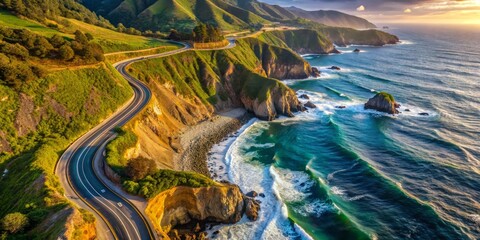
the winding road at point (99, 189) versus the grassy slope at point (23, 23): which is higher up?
the grassy slope at point (23, 23)

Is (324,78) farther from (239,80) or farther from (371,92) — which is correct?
(239,80)

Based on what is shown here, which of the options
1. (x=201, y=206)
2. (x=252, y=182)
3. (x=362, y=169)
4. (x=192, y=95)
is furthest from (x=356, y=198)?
(x=192, y=95)

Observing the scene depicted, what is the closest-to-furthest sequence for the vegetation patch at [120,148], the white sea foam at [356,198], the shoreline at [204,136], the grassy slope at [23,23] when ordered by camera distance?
the vegetation patch at [120,148] < the white sea foam at [356,198] < the shoreline at [204,136] < the grassy slope at [23,23]

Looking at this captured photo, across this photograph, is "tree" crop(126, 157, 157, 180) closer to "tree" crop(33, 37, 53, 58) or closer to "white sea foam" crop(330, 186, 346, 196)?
"white sea foam" crop(330, 186, 346, 196)

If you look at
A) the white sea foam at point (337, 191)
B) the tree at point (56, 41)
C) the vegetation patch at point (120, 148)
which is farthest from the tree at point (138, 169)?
the tree at point (56, 41)

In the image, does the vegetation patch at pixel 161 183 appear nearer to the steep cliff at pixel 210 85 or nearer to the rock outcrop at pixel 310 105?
the steep cliff at pixel 210 85

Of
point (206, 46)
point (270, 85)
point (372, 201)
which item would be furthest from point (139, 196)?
point (206, 46)
